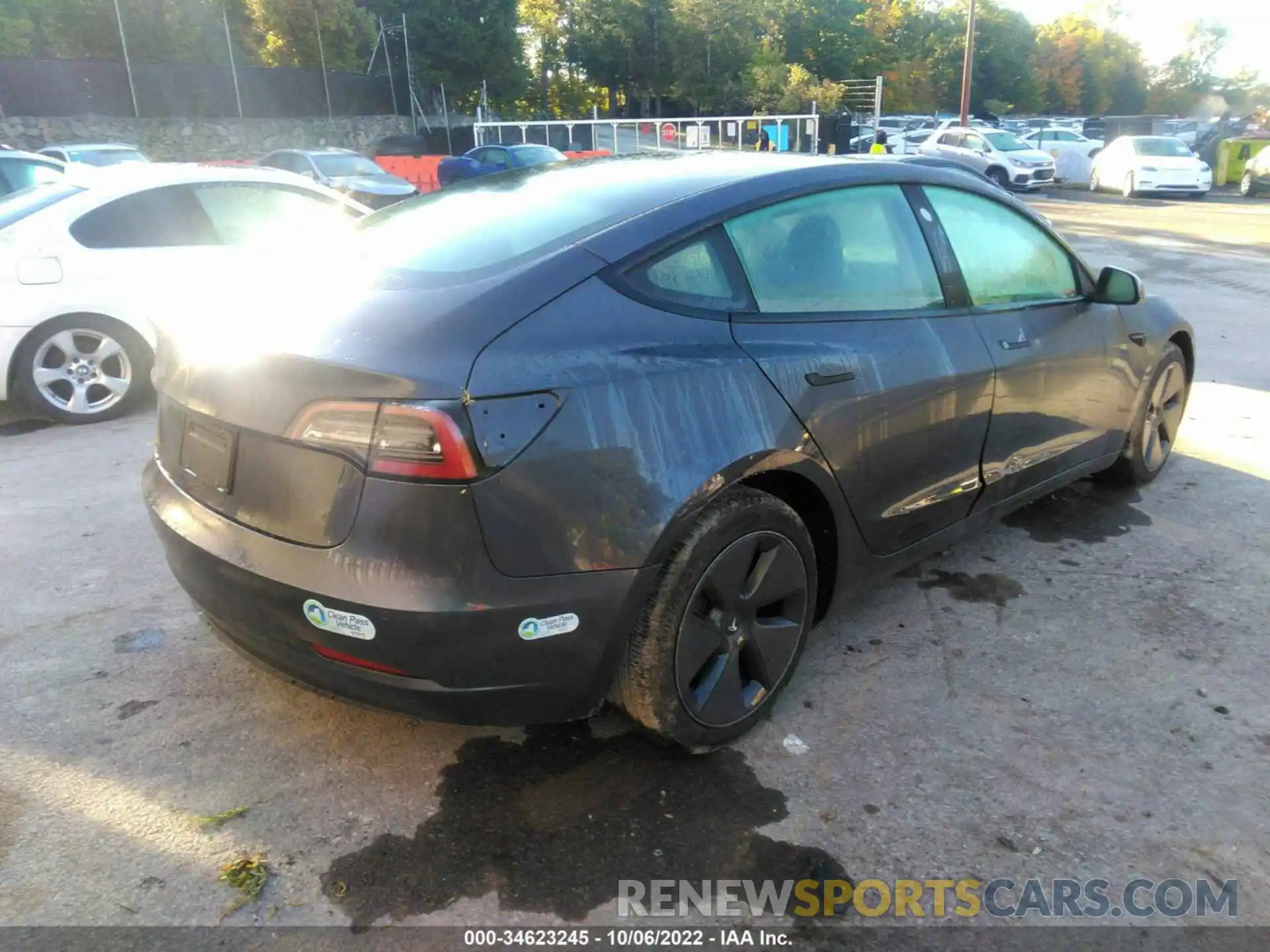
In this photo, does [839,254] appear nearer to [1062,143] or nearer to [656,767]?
[656,767]

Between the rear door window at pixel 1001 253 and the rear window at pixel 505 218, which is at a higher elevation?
the rear window at pixel 505 218

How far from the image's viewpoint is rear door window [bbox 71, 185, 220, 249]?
19.0 feet

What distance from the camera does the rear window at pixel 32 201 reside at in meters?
5.71

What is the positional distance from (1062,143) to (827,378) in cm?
3088

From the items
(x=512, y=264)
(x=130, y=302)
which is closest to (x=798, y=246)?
(x=512, y=264)

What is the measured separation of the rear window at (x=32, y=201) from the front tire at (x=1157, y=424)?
6109mm

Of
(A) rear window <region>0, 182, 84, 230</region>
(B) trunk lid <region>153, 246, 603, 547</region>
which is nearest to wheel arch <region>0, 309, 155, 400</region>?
Result: (A) rear window <region>0, 182, 84, 230</region>

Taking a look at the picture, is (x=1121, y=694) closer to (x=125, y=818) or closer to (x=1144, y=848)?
(x=1144, y=848)

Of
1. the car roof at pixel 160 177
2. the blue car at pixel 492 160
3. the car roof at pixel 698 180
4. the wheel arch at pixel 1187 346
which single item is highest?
the car roof at pixel 698 180

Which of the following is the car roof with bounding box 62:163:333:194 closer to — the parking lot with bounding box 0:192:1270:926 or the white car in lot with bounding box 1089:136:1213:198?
the parking lot with bounding box 0:192:1270:926

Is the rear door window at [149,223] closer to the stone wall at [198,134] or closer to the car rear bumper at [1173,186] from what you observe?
the stone wall at [198,134]

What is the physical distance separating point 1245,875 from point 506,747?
1886 millimetres

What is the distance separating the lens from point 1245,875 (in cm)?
229

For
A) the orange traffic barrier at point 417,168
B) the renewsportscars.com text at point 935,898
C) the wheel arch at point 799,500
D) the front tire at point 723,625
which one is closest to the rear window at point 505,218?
the wheel arch at point 799,500
